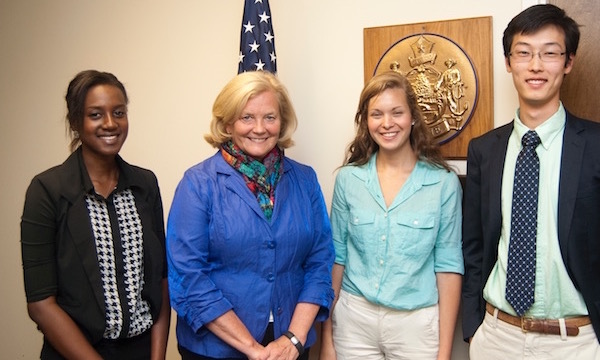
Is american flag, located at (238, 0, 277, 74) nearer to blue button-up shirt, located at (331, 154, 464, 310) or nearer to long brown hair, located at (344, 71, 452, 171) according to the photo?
long brown hair, located at (344, 71, 452, 171)

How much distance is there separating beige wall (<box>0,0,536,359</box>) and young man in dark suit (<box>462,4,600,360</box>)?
50 cm

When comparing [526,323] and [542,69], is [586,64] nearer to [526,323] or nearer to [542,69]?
[542,69]

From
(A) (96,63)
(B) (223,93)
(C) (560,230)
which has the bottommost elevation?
(C) (560,230)

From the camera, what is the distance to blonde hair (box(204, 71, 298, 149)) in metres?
1.77

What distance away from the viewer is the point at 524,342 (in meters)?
1.77

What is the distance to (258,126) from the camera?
1785mm

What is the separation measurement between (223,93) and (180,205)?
0.40m

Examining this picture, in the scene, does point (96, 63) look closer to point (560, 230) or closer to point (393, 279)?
point (393, 279)

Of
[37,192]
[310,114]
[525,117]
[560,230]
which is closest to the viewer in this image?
[37,192]

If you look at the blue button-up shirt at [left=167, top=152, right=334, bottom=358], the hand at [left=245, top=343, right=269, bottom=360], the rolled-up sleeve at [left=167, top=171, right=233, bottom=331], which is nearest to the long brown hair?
the blue button-up shirt at [left=167, top=152, right=334, bottom=358]

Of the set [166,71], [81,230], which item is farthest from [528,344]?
[166,71]

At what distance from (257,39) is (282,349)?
1446 mm

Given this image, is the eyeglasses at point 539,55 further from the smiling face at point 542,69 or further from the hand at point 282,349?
the hand at point 282,349

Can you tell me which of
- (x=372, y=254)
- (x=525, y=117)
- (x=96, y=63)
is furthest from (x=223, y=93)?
(x=96, y=63)
